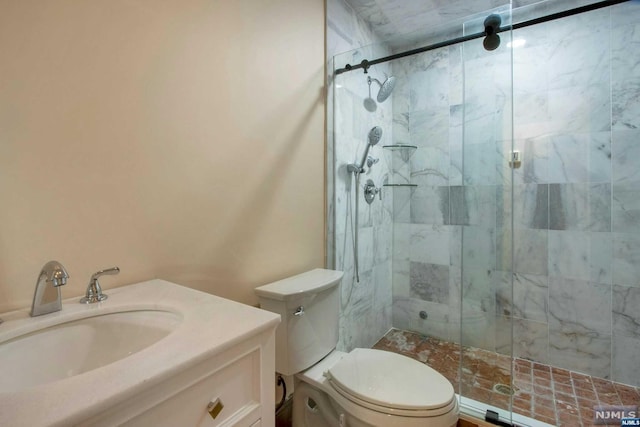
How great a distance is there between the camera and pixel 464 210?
5.99 feet

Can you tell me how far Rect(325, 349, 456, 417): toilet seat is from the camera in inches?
42.0

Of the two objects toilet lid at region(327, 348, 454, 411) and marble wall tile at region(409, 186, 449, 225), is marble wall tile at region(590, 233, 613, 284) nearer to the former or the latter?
marble wall tile at region(409, 186, 449, 225)

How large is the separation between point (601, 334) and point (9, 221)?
2.90 m

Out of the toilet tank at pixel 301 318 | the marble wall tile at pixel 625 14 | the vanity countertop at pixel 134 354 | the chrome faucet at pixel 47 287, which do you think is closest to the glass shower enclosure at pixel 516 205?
the marble wall tile at pixel 625 14

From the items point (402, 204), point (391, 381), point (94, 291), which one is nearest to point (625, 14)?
point (402, 204)

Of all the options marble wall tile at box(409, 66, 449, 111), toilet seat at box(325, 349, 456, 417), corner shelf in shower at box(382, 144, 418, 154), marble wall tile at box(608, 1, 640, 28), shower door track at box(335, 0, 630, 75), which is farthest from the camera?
corner shelf in shower at box(382, 144, 418, 154)

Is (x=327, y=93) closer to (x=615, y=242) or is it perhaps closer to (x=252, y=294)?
(x=252, y=294)

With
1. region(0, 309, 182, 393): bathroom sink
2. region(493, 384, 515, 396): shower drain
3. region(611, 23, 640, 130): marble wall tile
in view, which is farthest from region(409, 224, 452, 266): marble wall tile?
region(0, 309, 182, 393): bathroom sink

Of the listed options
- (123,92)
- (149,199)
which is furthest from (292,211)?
(123,92)

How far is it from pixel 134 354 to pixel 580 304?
251 centimetres

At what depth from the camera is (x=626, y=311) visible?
6.05 ft

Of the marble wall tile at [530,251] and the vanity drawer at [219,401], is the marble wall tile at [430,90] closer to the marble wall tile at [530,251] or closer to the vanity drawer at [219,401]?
the marble wall tile at [530,251]

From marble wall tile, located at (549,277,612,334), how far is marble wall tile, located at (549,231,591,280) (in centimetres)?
5

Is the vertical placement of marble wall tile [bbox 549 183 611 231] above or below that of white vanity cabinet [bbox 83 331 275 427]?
above
